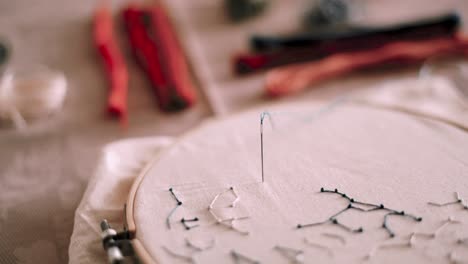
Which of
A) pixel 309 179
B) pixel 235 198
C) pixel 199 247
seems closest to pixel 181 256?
pixel 199 247

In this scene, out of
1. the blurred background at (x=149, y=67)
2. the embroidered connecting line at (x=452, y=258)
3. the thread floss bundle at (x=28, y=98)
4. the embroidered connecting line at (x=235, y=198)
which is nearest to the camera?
the embroidered connecting line at (x=452, y=258)

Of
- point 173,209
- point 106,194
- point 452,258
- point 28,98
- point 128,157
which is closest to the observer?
point 452,258

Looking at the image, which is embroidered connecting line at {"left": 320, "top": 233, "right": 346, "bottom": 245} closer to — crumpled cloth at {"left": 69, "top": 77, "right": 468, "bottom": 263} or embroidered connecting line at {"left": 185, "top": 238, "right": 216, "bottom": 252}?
embroidered connecting line at {"left": 185, "top": 238, "right": 216, "bottom": 252}

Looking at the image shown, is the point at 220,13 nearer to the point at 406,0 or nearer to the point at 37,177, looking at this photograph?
the point at 406,0

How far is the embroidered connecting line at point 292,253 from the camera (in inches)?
28.0

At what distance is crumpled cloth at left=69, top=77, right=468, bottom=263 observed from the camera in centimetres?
87

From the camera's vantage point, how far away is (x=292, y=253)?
72cm

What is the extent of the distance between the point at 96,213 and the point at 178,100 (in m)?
0.58

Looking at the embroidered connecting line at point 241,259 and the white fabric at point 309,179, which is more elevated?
the white fabric at point 309,179

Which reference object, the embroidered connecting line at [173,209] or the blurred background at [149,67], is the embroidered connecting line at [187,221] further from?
the blurred background at [149,67]

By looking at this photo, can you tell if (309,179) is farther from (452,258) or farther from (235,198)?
(452,258)

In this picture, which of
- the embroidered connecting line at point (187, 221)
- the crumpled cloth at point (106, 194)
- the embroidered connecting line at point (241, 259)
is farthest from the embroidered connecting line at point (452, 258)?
the crumpled cloth at point (106, 194)

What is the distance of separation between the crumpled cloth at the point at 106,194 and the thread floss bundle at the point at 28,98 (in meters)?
0.39

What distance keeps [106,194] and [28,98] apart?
0.60 m
